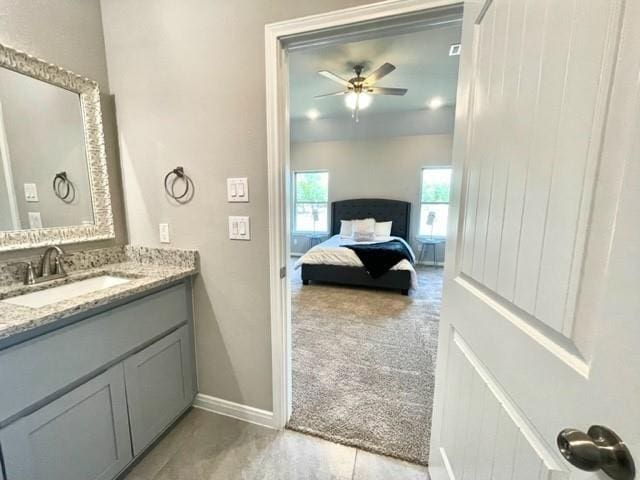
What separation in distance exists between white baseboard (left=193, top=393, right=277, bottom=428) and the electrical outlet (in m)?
0.98

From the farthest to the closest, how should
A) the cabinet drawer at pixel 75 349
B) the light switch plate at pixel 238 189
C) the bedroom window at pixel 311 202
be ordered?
the bedroom window at pixel 311 202
the light switch plate at pixel 238 189
the cabinet drawer at pixel 75 349

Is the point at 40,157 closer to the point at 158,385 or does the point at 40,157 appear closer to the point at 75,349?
the point at 75,349

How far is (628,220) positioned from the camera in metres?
0.39

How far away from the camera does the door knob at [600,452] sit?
1.23 feet

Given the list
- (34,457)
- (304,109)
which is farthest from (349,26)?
(304,109)

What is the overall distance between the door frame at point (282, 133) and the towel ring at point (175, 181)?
1.68ft

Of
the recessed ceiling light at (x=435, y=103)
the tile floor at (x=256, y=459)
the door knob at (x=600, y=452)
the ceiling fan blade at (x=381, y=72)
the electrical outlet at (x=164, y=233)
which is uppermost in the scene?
the recessed ceiling light at (x=435, y=103)

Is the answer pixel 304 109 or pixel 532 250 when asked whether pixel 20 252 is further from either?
pixel 304 109

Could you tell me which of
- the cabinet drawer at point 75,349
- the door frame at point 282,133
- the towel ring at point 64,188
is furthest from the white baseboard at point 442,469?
the towel ring at point 64,188

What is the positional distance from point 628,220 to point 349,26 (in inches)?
48.7

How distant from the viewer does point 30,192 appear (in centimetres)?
137

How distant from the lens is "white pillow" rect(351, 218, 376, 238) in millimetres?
5043

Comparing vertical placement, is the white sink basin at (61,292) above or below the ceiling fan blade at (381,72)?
below

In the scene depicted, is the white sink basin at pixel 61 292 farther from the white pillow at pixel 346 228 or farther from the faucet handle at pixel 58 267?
the white pillow at pixel 346 228
